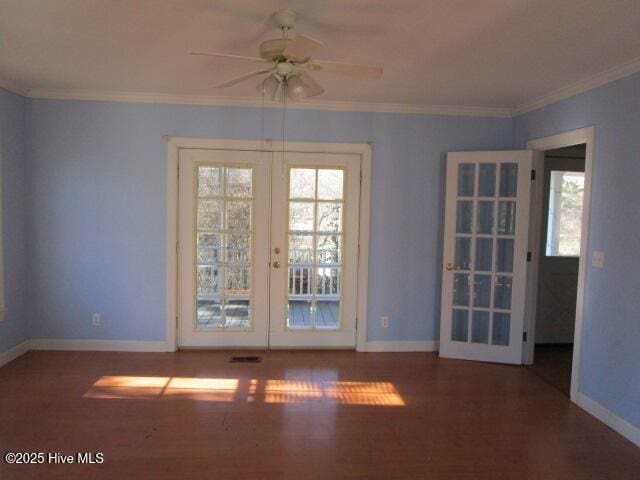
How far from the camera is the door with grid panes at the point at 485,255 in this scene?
394 centimetres

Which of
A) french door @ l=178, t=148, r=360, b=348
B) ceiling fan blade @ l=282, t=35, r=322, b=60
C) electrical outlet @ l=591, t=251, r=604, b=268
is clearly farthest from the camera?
french door @ l=178, t=148, r=360, b=348

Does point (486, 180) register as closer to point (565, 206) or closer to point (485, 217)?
point (485, 217)

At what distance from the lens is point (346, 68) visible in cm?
231

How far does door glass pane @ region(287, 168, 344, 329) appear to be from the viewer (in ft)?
13.7

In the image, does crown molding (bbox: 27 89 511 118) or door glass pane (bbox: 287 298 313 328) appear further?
door glass pane (bbox: 287 298 313 328)

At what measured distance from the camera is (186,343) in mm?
4203

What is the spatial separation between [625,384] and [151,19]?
148 inches

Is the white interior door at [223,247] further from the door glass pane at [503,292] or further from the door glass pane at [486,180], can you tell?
the door glass pane at [503,292]

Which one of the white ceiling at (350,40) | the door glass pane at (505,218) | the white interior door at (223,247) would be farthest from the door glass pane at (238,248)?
the door glass pane at (505,218)

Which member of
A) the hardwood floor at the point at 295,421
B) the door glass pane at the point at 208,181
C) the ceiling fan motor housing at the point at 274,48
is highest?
the ceiling fan motor housing at the point at 274,48

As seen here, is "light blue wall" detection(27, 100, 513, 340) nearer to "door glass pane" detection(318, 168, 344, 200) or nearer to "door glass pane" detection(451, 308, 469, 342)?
"door glass pane" detection(318, 168, 344, 200)

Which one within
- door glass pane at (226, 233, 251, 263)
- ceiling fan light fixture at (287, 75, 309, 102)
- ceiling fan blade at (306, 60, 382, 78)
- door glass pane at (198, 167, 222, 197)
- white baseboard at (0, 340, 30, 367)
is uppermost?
ceiling fan blade at (306, 60, 382, 78)

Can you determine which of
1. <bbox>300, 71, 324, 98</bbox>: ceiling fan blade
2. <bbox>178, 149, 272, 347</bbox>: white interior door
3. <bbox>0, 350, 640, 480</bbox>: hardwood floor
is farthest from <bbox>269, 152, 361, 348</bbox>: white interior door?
<bbox>300, 71, 324, 98</bbox>: ceiling fan blade

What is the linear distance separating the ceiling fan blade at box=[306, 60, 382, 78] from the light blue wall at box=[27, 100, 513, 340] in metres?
1.78
